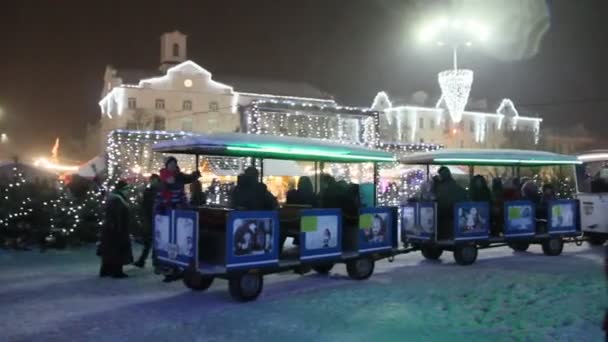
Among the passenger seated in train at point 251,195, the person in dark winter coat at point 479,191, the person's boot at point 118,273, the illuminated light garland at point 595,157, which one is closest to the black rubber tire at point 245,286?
the passenger seated in train at point 251,195

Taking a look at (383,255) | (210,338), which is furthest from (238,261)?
(383,255)

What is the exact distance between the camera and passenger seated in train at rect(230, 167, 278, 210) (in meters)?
10.1

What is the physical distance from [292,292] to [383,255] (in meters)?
2.39

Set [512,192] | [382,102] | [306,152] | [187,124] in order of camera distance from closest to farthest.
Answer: [306,152] < [512,192] < [187,124] < [382,102]

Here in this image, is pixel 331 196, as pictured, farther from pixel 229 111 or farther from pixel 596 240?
pixel 229 111

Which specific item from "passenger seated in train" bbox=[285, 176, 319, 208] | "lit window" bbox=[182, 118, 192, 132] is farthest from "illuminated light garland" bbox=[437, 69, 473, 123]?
"lit window" bbox=[182, 118, 192, 132]

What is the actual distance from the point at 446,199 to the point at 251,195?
5.30 meters

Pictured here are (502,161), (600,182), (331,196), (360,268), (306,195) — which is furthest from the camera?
(600,182)

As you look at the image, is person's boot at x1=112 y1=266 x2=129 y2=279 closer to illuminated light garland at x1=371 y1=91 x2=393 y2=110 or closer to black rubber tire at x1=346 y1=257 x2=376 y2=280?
black rubber tire at x1=346 y1=257 x2=376 y2=280

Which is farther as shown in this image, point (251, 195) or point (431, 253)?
point (431, 253)

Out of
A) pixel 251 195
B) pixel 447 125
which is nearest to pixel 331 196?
pixel 251 195

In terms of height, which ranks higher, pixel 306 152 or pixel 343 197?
pixel 306 152

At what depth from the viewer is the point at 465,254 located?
1335 centimetres

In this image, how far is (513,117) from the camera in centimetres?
7344
